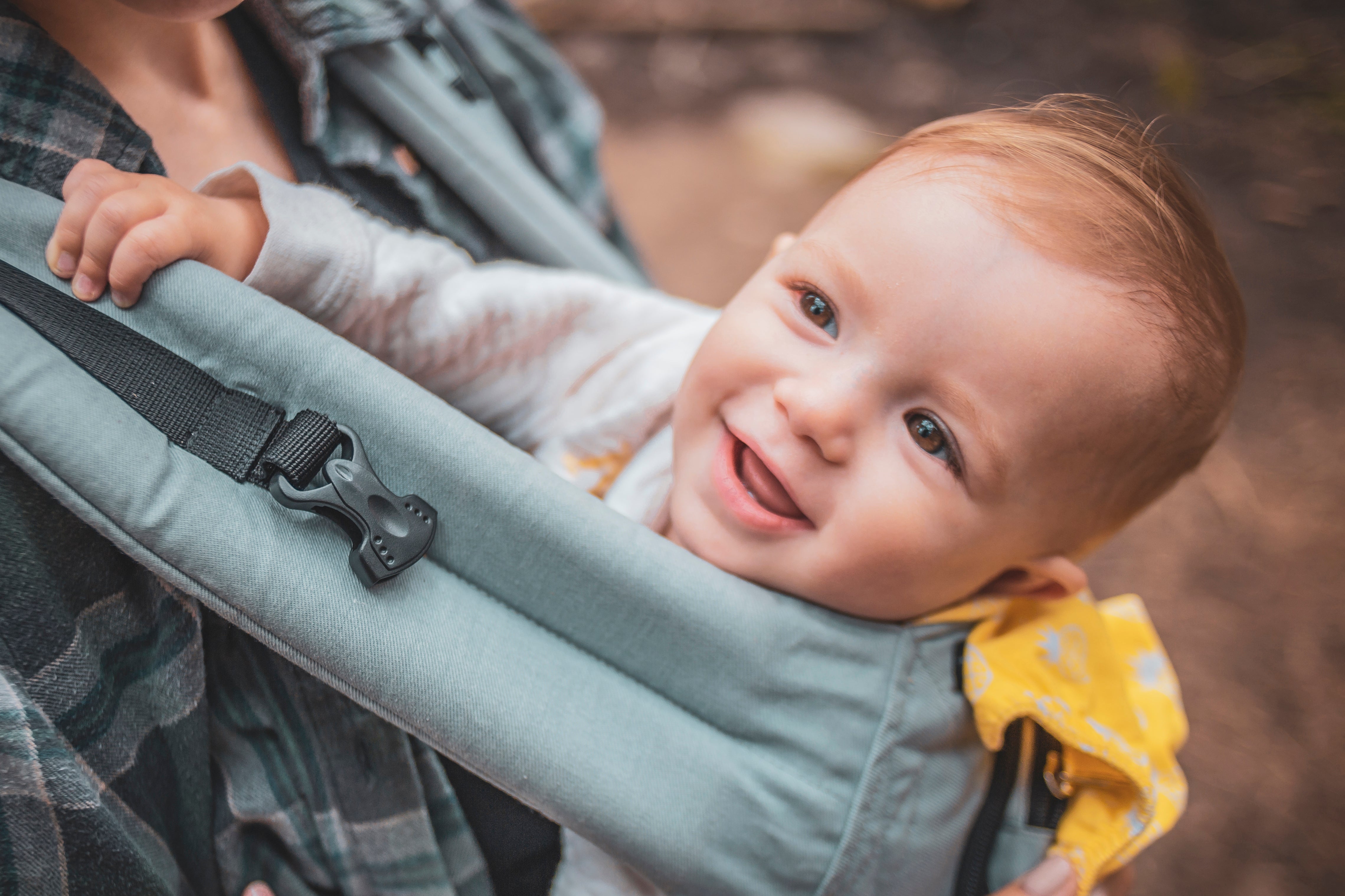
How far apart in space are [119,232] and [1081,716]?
0.98 m

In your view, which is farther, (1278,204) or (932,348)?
(1278,204)

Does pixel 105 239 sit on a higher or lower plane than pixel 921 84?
higher

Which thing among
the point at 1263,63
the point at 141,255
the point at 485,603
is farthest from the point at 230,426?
the point at 1263,63

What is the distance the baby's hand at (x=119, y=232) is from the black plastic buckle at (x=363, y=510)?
19cm

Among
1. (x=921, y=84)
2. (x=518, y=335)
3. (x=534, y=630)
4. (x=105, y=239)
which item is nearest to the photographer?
(x=105, y=239)

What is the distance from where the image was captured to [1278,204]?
7.78 ft

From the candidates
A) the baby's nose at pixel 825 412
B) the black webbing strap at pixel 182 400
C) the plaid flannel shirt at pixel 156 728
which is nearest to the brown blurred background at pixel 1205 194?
the baby's nose at pixel 825 412

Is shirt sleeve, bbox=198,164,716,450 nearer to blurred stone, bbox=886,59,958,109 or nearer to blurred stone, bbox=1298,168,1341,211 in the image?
blurred stone, bbox=886,59,958,109

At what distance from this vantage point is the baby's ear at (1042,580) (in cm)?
84

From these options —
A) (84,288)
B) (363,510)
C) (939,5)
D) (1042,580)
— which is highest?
(84,288)

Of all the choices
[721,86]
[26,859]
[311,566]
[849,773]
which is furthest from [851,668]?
[721,86]

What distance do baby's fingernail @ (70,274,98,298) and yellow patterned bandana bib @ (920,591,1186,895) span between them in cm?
81

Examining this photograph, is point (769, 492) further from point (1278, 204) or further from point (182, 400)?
point (1278, 204)

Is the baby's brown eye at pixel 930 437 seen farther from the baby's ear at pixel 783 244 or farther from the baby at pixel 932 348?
the baby's ear at pixel 783 244
